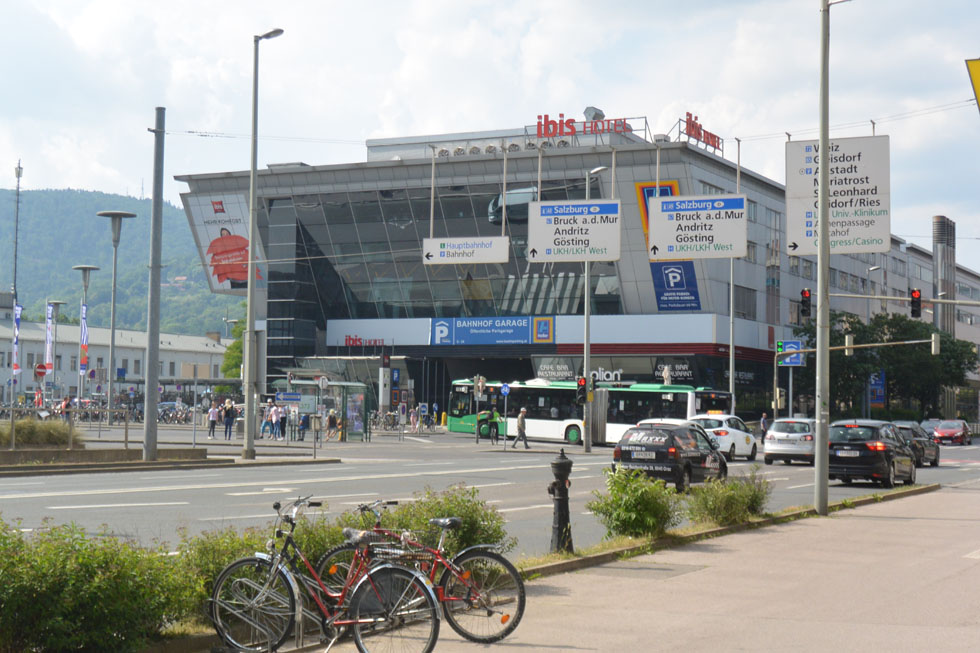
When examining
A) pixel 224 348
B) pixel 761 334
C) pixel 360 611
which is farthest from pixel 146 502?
pixel 224 348

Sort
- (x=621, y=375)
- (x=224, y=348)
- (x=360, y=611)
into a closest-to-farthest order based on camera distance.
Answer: (x=360, y=611) → (x=621, y=375) → (x=224, y=348)

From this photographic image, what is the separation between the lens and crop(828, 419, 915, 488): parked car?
2555 centimetres

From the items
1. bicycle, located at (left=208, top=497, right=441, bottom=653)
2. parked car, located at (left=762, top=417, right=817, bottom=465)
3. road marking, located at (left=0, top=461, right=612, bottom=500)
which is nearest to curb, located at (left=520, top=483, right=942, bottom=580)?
bicycle, located at (left=208, top=497, right=441, bottom=653)

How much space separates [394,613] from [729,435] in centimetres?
3564

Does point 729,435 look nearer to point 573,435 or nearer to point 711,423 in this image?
point 711,423

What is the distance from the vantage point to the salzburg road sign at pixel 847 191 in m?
19.2

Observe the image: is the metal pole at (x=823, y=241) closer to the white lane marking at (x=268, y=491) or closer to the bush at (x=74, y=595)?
the white lane marking at (x=268, y=491)

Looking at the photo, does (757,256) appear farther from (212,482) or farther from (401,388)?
(212,482)

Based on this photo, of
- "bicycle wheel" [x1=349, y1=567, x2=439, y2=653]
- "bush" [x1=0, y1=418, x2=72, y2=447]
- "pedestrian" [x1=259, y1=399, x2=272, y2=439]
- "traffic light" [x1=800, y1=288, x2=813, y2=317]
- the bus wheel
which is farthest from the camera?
"pedestrian" [x1=259, y1=399, x2=272, y2=439]

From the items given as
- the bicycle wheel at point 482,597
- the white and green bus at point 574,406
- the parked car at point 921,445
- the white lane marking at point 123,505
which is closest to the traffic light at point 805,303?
the parked car at point 921,445

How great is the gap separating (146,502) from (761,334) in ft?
199

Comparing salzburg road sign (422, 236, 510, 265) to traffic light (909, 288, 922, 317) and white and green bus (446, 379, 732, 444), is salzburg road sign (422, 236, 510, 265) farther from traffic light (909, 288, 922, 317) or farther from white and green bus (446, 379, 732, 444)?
white and green bus (446, 379, 732, 444)

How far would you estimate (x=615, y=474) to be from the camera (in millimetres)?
13828

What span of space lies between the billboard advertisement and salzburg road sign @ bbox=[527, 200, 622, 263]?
165 feet
